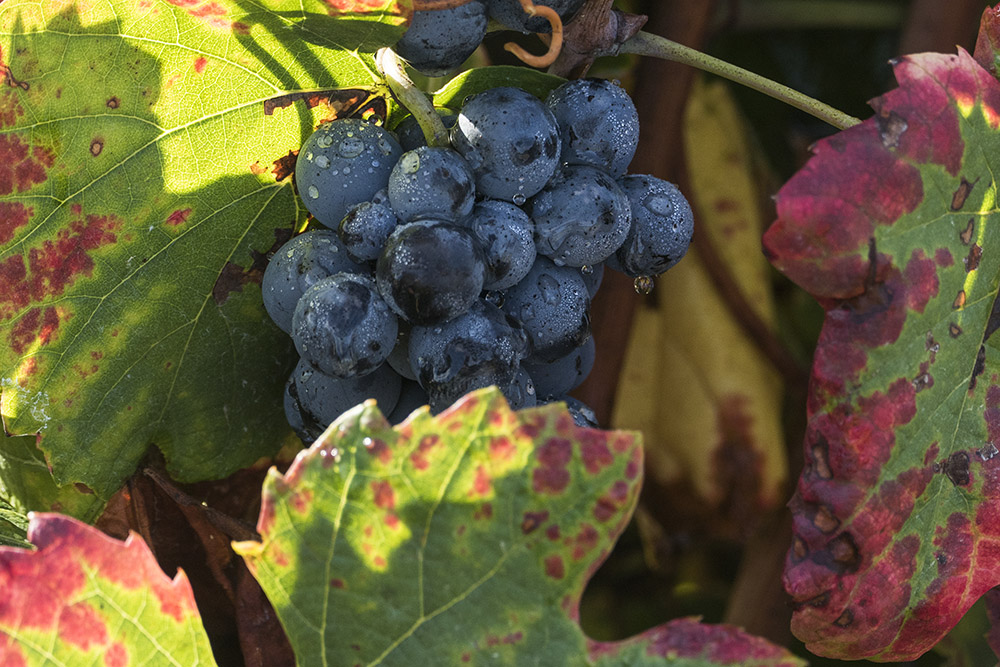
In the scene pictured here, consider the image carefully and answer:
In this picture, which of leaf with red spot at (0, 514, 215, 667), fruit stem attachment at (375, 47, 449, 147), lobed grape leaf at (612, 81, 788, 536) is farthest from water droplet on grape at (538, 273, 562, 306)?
lobed grape leaf at (612, 81, 788, 536)

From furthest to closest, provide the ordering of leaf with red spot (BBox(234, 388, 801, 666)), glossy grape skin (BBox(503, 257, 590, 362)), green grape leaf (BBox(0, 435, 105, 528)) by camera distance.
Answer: green grape leaf (BBox(0, 435, 105, 528)) < glossy grape skin (BBox(503, 257, 590, 362)) < leaf with red spot (BBox(234, 388, 801, 666))

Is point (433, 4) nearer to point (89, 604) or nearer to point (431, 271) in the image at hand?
point (431, 271)

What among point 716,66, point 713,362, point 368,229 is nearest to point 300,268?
point 368,229

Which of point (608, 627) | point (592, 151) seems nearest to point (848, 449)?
point (592, 151)

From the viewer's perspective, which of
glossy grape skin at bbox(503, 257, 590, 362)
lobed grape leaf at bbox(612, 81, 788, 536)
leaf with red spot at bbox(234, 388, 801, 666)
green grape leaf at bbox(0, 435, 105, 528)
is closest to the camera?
leaf with red spot at bbox(234, 388, 801, 666)

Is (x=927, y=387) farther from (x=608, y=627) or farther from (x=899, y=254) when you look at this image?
(x=608, y=627)

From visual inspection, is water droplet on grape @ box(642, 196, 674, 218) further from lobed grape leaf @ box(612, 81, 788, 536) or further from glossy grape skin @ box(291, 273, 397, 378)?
lobed grape leaf @ box(612, 81, 788, 536)
